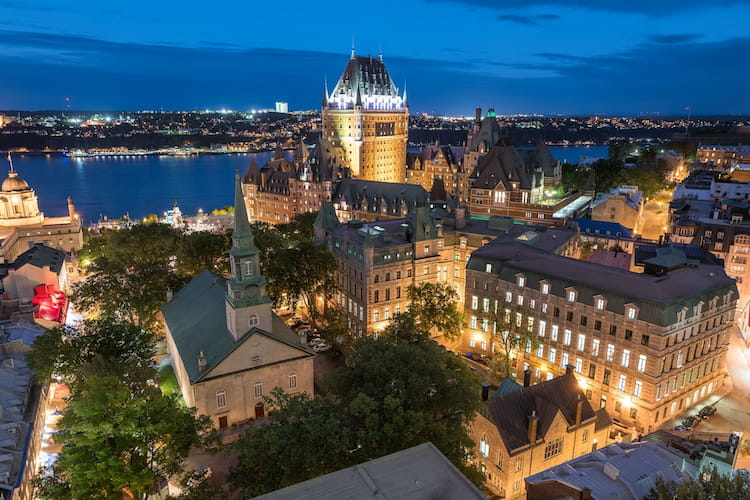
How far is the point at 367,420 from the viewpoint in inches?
1144

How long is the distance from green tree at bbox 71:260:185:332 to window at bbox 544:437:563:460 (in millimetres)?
43475

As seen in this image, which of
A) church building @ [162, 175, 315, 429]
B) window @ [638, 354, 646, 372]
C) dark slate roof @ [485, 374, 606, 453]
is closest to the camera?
dark slate roof @ [485, 374, 606, 453]

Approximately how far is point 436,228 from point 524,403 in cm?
3121

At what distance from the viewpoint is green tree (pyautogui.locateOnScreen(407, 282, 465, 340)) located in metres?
57.9

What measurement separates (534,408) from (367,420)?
17.0 m

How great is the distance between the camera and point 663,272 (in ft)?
169

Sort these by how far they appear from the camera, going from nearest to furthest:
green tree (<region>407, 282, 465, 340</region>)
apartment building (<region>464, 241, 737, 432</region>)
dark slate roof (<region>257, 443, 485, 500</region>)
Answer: dark slate roof (<region>257, 443, 485, 500</region>) → apartment building (<region>464, 241, 737, 432</region>) → green tree (<region>407, 282, 465, 340</region>)

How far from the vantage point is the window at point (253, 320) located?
137ft

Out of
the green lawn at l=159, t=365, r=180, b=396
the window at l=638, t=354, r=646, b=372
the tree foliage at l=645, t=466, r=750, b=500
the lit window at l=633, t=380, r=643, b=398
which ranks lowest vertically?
the green lawn at l=159, t=365, r=180, b=396

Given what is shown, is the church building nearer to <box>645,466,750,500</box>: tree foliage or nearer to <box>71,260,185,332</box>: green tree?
<box>71,260,185,332</box>: green tree

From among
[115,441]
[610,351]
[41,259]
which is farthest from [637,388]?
[41,259]

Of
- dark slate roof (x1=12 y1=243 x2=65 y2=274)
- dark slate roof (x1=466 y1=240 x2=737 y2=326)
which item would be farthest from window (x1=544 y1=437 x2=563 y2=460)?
dark slate roof (x1=12 y1=243 x2=65 y2=274)

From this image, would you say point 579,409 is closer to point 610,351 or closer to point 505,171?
point 610,351

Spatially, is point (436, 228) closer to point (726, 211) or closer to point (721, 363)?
point (721, 363)
